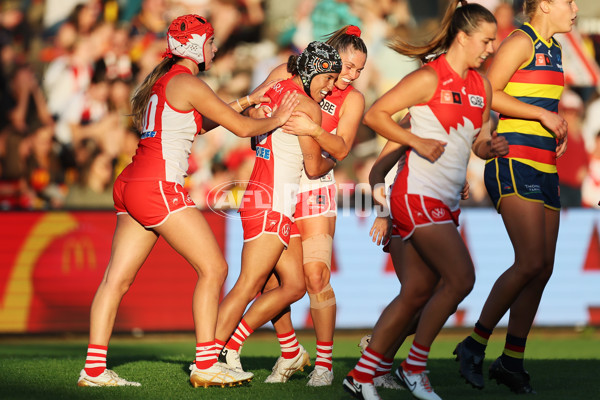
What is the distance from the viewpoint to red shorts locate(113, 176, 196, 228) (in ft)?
18.1

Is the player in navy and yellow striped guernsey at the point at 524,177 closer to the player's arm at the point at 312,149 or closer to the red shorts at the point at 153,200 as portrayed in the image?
the player's arm at the point at 312,149

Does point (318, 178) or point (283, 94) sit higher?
point (283, 94)

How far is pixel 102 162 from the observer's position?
12.0 metres

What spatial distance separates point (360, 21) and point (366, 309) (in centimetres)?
472

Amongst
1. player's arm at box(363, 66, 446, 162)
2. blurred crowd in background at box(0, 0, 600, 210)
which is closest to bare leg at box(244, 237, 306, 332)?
player's arm at box(363, 66, 446, 162)

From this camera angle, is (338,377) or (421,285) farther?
(338,377)

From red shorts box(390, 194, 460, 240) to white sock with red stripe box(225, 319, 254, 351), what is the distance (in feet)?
5.15

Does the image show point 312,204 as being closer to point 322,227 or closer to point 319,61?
point 322,227

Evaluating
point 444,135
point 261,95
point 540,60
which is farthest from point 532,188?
point 261,95

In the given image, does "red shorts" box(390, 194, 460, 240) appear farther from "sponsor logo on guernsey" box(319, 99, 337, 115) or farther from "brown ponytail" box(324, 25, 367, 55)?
"brown ponytail" box(324, 25, 367, 55)

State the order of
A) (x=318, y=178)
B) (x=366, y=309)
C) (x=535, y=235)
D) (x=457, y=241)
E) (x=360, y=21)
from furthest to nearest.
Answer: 1. (x=360, y=21)
2. (x=366, y=309)
3. (x=318, y=178)
4. (x=535, y=235)
5. (x=457, y=241)

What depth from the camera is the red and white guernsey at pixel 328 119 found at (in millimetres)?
6242

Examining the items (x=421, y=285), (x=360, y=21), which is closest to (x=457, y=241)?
(x=421, y=285)

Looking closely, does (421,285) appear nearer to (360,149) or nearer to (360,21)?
(360,149)
